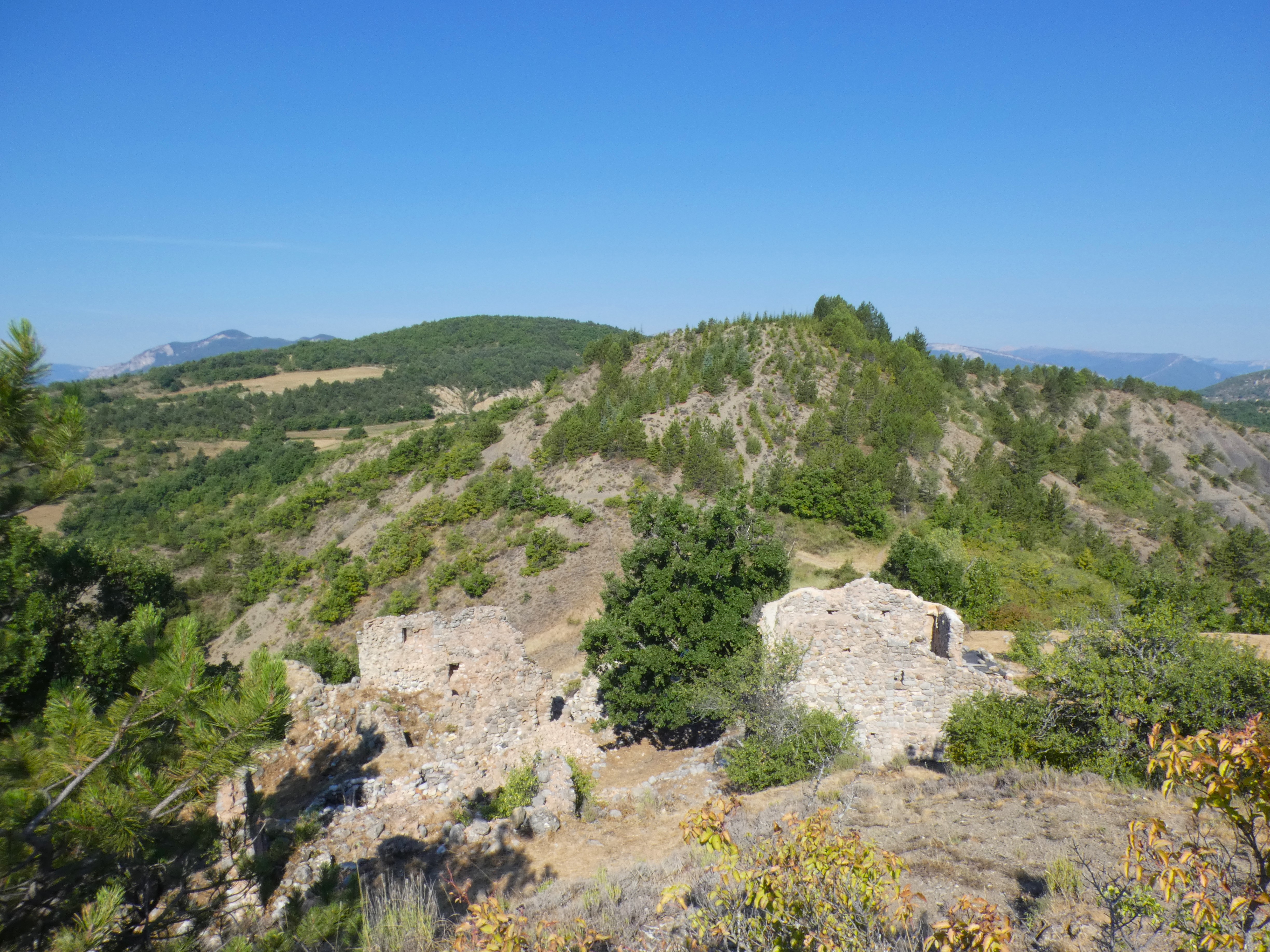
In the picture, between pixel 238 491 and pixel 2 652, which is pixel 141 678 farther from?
pixel 238 491

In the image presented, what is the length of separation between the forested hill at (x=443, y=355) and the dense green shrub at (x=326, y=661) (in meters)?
61.7

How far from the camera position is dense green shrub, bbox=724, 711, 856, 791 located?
10719 millimetres

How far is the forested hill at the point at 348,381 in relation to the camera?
6906cm

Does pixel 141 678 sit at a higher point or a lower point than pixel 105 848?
higher

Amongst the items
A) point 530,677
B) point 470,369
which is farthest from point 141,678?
point 470,369

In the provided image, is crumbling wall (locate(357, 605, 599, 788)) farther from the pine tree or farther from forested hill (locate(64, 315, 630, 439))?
forested hill (locate(64, 315, 630, 439))

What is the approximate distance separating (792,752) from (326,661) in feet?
52.6

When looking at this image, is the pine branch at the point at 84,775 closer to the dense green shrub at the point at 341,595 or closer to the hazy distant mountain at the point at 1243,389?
A: the dense green shrub at the point at 341,595

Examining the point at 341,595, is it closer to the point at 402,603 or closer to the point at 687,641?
the point at 402,603

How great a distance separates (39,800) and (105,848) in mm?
488

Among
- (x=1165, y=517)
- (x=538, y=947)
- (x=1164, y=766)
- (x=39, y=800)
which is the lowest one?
(x=1165, y=517)

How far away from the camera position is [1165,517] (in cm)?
3584

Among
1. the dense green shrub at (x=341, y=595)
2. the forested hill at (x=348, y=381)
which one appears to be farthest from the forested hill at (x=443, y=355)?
the dense green shrub at (x=341, y=595)

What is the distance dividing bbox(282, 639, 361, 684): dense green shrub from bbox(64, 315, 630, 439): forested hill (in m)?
46.3
